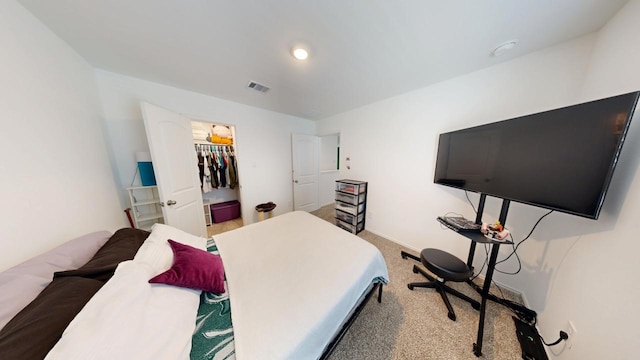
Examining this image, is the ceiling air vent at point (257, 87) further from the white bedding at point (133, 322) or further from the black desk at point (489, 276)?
the black desk at point (489, 276)

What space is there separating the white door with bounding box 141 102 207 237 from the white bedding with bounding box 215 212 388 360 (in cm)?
83

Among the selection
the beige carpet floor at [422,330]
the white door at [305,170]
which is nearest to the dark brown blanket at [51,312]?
the beige carpet floor at [422,330]

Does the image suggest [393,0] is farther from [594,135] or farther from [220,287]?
[220,287]

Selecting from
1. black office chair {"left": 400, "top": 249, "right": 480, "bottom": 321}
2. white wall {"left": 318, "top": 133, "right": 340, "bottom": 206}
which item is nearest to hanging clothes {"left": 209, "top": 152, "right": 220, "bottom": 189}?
white wall {"left": 318, "top": 133, "right": 340, "bottom": 206}

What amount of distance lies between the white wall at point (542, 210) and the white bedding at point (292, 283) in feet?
3.66

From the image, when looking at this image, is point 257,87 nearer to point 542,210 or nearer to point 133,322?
point 133,322

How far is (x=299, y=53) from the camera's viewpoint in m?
1.43

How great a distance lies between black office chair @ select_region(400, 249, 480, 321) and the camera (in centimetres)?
138

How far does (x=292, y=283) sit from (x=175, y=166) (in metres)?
2.00

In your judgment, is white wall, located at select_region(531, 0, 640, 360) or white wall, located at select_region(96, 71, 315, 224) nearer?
white wall, located at select_region(531, 0, 640, 360)

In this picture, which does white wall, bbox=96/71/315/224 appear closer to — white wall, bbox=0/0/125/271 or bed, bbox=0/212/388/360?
white wall, bbox=0/0/125/271

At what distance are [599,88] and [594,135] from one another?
28.7 inches

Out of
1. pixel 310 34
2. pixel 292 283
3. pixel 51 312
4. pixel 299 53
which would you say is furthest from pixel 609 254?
pixel 51 312

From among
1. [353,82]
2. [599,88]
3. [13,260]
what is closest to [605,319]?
[599,88]
